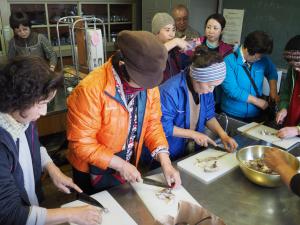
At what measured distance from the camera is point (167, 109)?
1551 millimetres

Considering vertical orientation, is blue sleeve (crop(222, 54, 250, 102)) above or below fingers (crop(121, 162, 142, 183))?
above

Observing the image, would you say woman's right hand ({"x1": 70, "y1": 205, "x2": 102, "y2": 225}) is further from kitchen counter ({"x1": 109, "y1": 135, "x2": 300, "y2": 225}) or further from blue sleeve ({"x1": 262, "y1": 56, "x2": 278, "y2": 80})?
blue sleeve ({"x1": 262, "y1": 56, "x2": 278, "y2": 80})

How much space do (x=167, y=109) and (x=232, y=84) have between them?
2.49ft

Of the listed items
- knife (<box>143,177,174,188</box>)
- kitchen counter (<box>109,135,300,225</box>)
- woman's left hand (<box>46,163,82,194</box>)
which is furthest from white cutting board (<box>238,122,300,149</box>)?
woman's left hand (<box>46,163,82,194</box>)

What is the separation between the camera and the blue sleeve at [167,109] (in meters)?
1.54

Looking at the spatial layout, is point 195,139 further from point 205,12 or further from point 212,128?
point 205,12

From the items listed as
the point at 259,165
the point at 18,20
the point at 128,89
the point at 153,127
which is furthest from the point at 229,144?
the point at 18,20

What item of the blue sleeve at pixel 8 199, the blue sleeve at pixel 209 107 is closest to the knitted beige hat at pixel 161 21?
the blue sleeve at pixel 209 107

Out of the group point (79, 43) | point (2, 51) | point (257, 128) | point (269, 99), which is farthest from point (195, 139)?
point (2, 51)

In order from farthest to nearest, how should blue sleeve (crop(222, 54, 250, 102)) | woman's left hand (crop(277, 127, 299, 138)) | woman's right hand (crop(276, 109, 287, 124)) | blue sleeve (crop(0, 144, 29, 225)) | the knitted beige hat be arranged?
1. the knitted beige hat
2. blue sleeve (crop(222, 54, 250, 102))
3. woman's right hand (crop(276, 109, 287, 124))
4. woman's left hand (crop(277, 127, 299, 138))
5. blue sleeve (crop(0, 144, 29, 225))

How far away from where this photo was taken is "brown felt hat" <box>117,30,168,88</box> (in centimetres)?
103

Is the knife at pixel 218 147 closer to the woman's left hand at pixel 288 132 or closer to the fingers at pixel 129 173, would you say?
the woman's left hand at pixel 288 132

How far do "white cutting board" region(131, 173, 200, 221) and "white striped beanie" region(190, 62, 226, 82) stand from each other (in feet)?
1.88

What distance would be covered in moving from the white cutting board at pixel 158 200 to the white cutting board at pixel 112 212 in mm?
99
